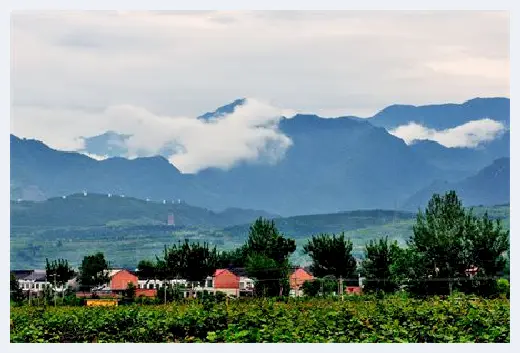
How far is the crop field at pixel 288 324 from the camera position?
8148 millimetres

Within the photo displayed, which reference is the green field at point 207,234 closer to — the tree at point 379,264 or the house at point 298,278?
the house at point 298,278

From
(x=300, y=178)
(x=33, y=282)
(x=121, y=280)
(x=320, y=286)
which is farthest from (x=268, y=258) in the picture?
(x=300, y=178)

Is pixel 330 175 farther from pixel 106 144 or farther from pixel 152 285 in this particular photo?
pixel 152 285

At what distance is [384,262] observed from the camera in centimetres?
1638

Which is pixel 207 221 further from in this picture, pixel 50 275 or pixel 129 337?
pixel 129 337

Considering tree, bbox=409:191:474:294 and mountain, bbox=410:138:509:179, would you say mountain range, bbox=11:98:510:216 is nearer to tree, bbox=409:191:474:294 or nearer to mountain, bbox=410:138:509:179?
mountain, bbox=410:138:509:179

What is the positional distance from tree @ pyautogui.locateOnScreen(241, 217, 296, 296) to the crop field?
442 cm

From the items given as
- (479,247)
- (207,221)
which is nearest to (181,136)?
(479,247)

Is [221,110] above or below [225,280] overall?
above

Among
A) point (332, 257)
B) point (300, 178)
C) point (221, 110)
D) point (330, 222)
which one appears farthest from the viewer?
point (300, 178)

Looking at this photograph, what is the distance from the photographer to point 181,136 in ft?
91.2

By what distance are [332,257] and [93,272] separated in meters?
4.65

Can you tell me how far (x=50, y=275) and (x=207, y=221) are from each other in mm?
52635

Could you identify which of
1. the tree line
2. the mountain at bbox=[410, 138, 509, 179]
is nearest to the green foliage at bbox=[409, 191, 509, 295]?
the tree line
